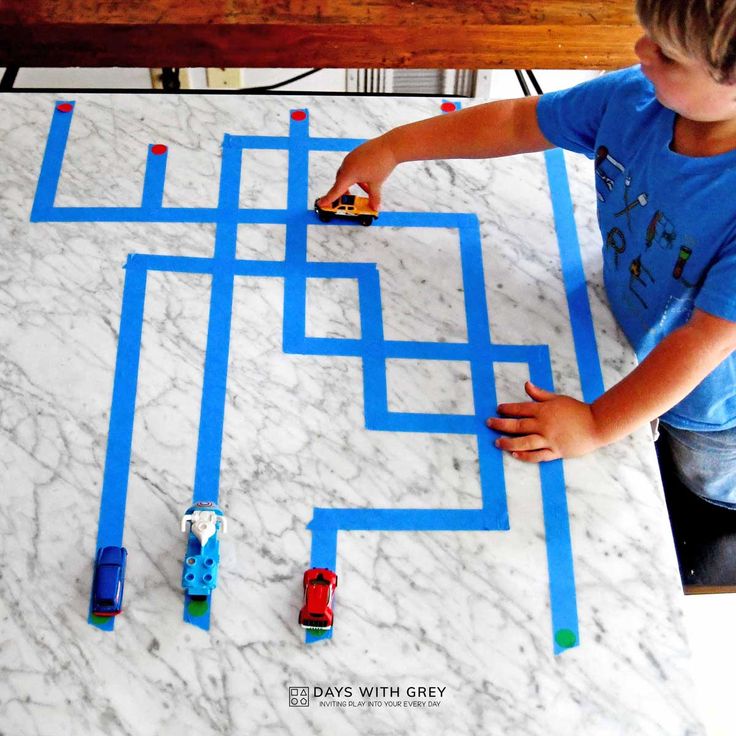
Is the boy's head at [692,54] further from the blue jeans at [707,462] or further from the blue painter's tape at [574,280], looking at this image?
the blue jeans at [707,462]

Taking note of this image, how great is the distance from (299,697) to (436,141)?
60cm

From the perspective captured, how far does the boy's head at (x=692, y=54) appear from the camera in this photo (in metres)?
0.66

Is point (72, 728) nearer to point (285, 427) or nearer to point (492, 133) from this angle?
point (285, 427)

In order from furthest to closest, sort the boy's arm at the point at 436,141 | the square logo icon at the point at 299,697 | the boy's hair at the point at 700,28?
the boy's arm at the point at 436,141
the square logo icon at the point at 299,697
the boy's hair at the point at 700,28

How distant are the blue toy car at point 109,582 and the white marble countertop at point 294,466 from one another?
0.05 ft

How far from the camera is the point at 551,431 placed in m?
0.88

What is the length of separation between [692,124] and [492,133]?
241 mm

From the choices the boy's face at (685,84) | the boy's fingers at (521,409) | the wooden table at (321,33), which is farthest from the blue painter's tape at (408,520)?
the wooden table at (321,33)

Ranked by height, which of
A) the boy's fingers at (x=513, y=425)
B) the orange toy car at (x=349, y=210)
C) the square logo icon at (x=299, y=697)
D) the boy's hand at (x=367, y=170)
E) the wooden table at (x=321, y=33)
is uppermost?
the wooden table at (x=321, y=33)

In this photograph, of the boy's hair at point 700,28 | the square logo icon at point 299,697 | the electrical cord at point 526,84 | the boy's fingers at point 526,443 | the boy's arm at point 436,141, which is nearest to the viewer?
the boy's hair at point 700,28

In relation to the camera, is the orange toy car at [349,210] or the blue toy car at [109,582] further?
the orange toy car at [349,210]

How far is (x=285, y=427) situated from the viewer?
89 cm

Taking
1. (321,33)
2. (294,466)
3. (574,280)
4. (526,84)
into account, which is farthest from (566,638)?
(321,33)

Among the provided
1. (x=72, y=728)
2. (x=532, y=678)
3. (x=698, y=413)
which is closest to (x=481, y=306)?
(x=698, y=413)
